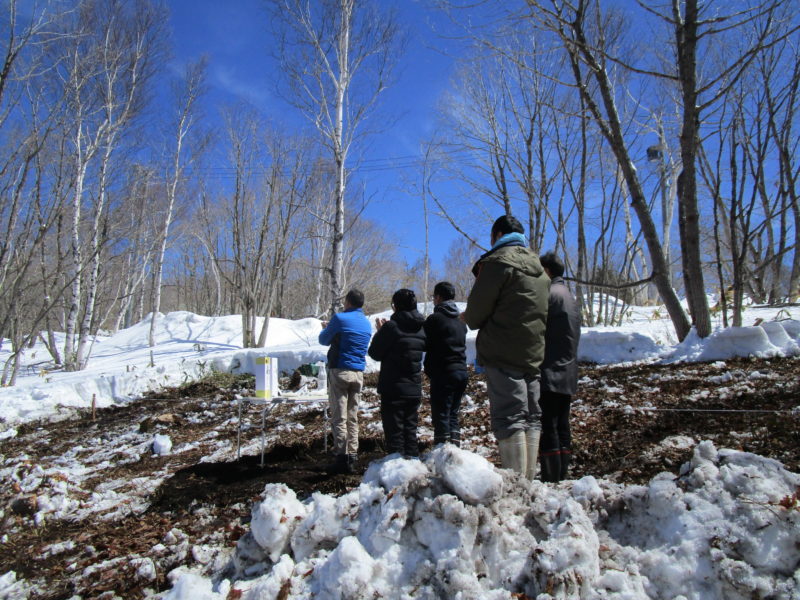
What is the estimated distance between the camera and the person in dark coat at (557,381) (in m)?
3.29

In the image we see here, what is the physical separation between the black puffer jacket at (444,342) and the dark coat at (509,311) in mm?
1070

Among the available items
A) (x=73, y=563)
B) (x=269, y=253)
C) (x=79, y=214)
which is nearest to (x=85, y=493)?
(x=73, y=563)

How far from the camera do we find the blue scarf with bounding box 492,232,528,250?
10.4 feet

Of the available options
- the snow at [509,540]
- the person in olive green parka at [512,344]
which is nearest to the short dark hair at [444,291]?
the person in olive green parka at [512,344]

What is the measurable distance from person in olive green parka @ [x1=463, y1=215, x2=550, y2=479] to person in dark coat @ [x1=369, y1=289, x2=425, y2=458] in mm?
1105

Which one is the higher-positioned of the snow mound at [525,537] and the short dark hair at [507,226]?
the short dark hair at [507,226]

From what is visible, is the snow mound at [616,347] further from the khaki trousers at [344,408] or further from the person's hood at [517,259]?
the person's hood at [517,259]

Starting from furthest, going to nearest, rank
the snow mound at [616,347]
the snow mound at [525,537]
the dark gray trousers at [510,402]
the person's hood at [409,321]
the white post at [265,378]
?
the snow mound at [616,347], the white post at [265,378], the person's hood at [409,321], the dark gray trousers at [510,402], the snow mound at [525,537]

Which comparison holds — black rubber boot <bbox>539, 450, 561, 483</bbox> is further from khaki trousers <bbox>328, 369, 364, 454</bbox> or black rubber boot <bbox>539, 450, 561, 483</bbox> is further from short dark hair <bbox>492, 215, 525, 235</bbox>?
khaki trousers <bbox>328, 369, 364, 454</bbox>

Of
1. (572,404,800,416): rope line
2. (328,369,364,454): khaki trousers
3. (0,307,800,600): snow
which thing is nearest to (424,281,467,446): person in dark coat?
(328,369,364,454): khaki trousers

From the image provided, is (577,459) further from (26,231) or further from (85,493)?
(26,231)

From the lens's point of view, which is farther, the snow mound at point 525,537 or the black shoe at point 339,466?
the black shoe at point 339,466

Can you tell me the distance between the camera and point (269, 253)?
17812 mm

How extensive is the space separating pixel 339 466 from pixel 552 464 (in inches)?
73.7
